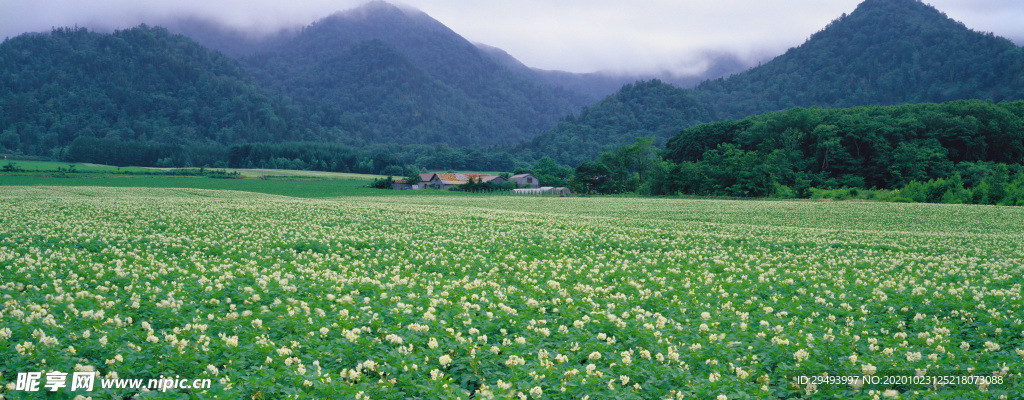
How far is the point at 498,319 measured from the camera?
8.50 m

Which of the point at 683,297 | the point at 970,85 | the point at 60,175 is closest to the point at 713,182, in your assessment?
the point at 683,297

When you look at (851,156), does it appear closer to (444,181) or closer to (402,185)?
(444,181)

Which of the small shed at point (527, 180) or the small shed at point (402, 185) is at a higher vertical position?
the small shed at point (527, 180)

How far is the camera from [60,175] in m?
90.4

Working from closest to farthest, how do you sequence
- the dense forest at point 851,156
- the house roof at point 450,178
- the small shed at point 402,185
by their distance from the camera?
the dense forest at point 851,156, the small shed at point 402,185, the house roof at point 450,178

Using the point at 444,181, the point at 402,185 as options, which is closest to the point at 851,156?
the point at 444,181

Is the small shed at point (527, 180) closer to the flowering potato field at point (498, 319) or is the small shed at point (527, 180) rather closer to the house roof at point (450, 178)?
the house roof at point (450, 178)

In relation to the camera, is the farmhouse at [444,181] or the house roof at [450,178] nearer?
the farmhouse at [444,181]

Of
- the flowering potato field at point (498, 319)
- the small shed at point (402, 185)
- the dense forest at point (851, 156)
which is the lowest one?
the flowering potato field at point (498, 319)

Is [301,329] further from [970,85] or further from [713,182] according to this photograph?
[970,85]

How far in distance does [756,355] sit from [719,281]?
17.6 ft

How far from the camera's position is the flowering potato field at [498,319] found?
601 centimetres

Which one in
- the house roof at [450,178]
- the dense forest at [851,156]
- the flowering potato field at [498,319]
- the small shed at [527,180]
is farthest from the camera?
the small shed at [527,180]

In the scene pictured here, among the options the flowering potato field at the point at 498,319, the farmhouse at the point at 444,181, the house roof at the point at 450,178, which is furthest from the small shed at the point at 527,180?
the flowering potato field at the point at 498,319
